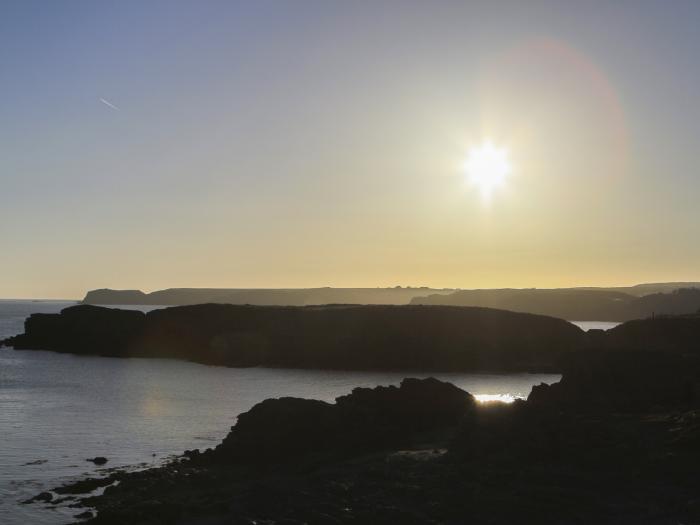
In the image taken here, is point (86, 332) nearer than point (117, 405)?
No

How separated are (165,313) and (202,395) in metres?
53.3

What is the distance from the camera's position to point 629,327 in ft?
241

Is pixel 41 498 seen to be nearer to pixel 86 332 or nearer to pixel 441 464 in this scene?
pixel 441 464

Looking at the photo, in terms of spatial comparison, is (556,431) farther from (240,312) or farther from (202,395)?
(240,312)

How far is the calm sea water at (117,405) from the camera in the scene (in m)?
32.8

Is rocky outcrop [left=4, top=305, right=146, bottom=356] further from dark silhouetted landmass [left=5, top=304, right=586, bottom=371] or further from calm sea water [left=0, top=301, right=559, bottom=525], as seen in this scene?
calm sea water [left=0, top=301, right=559, bottom=525]

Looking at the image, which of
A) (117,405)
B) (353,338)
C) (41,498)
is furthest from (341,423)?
(353,338)

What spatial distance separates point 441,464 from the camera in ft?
93.1

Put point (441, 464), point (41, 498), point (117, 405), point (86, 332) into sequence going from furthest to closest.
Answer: point (86, 332)
point (117, 405)
point (441, 464)
point (41, 498)

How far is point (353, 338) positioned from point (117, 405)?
45.8m

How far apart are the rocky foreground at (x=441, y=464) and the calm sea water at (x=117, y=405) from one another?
345 centimetres

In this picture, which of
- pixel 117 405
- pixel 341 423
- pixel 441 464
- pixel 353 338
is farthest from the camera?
pixel 353 338

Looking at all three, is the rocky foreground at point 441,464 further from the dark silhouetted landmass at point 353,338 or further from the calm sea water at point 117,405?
the dark silhouetted landmass at point 353,338

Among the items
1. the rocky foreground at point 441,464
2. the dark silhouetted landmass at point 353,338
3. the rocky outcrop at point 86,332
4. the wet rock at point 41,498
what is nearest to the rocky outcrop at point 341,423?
the rocky foreground at point 441,464
